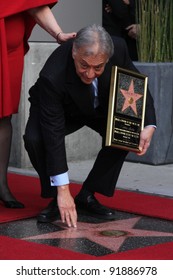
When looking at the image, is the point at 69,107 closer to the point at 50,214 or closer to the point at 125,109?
the point at 125,109

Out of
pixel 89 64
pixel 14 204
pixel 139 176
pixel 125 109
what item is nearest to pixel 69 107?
pixel 125 109

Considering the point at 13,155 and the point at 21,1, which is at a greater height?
the point at 21,1

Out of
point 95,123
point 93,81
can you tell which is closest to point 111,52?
point 93,81

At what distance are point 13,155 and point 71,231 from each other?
230cm

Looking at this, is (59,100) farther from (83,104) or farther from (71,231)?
(71,231)

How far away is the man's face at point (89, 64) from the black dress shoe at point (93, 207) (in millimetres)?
880

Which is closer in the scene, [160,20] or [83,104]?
[83,104]

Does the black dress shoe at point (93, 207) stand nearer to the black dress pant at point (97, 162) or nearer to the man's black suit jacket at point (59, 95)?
the black dress pant at point (97, 162)

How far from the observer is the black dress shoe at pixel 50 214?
5242mm

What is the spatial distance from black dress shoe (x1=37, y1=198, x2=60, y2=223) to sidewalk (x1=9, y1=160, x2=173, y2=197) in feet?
3.30

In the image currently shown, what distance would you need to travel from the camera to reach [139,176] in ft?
22.5

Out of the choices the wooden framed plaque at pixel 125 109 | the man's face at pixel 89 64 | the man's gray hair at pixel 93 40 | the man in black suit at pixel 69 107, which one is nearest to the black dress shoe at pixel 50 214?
the man in black suit at pixel 69 107

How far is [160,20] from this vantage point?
7.44m
